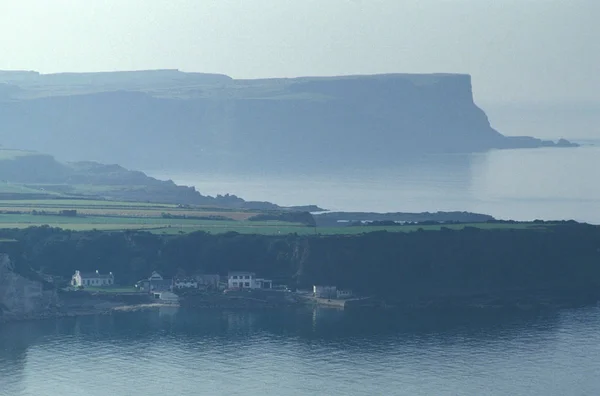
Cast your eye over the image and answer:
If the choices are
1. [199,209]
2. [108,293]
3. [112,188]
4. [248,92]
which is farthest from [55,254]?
[248,92]

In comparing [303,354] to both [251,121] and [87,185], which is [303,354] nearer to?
[87,185]

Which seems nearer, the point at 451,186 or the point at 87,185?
the point at 87,185

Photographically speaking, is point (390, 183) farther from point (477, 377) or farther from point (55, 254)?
point (477, 377)

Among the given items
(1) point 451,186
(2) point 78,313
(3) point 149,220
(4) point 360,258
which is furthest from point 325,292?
(1) point 451,186

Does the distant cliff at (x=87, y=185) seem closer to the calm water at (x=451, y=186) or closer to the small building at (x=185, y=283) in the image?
the calm water at (x=451, y=186)

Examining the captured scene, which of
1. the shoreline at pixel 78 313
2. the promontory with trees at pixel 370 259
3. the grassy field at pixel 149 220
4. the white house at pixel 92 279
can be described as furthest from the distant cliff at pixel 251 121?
the shoreline at pixel 78 313

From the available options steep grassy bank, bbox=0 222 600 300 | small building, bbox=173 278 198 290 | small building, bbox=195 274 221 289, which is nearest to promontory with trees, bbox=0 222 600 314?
steep grassy bank, bbox=0 222 600 300
